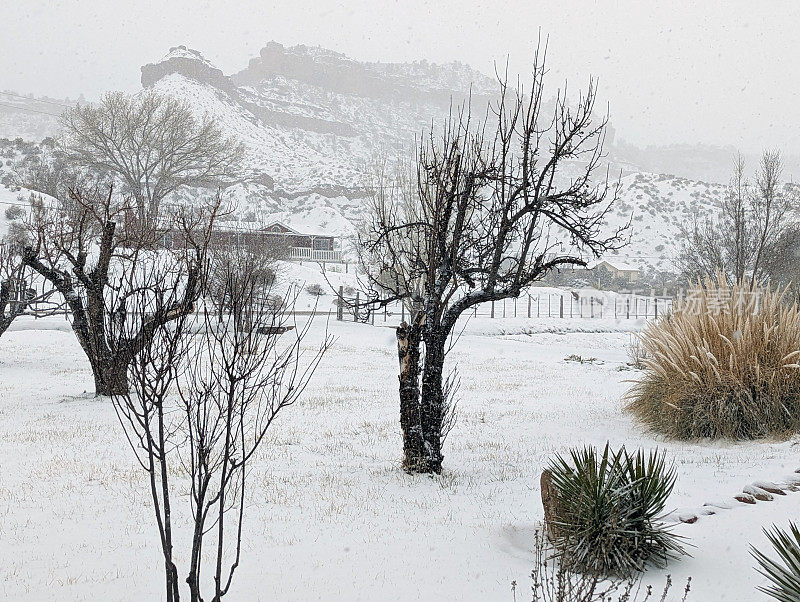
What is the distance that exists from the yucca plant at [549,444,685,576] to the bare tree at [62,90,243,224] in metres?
40.0

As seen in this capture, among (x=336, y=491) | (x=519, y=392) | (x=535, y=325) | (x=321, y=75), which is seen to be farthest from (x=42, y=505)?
(x=321, y=75)

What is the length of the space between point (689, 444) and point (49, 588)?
6.60 metres

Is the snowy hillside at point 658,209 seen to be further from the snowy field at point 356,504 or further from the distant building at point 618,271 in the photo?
the snowy field at point 356,504

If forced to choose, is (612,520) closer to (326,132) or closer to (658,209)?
(658,209)

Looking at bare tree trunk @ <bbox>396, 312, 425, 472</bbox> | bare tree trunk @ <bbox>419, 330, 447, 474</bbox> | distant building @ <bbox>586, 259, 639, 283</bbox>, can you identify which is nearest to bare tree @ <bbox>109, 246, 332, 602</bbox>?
bare tree trunk @ <bbox>396, 312, 425, 472</bbox>

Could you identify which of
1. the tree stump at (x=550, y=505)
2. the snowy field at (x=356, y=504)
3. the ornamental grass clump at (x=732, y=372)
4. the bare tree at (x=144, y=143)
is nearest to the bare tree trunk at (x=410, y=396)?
the snowy field at (x=356, y=504)

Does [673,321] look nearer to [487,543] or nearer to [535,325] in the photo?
[487,543]

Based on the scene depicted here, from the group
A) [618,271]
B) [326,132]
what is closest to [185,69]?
[326,132]

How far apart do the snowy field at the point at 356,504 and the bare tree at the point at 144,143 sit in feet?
107

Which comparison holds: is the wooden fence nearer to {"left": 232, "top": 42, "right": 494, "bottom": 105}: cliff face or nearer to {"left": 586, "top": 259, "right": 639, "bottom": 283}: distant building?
{"left": 586, "top": 259, "right": 639, "bottom": 283}: distant building

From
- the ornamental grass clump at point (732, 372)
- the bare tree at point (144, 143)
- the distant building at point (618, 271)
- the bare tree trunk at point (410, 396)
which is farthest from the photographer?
the distant building at point (618, 271)

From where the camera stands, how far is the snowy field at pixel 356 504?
3986 millimetres

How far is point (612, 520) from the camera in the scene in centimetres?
390

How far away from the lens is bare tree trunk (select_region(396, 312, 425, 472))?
6.26m
